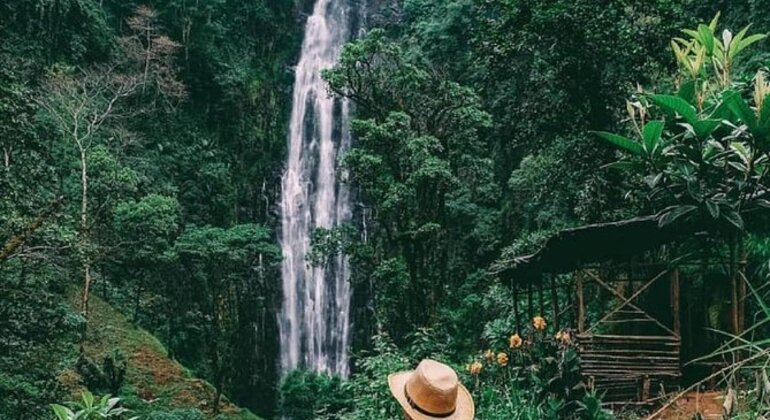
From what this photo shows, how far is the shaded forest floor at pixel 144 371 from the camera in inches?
557

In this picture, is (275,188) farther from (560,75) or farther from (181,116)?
(560,75)

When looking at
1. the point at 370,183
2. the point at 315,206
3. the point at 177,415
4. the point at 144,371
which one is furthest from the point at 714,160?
the point at 315,206

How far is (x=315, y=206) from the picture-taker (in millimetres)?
20500

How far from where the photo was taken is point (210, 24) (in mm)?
21578

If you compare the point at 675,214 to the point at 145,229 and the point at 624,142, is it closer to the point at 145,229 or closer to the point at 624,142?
the point at 624,142

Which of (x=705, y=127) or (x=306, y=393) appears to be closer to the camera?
(x=705, y=127)

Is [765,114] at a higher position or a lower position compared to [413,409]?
higher

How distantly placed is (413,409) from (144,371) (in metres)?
14.1

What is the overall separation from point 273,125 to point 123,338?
8.52 m

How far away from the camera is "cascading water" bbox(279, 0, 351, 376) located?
1925 cm

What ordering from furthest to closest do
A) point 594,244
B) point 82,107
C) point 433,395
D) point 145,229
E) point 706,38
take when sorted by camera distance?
point 145,229
point 82,107
point 594,244
point 706,38
point 433,395

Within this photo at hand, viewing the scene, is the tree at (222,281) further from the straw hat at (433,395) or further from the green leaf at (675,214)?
the straw hat at (433,395)

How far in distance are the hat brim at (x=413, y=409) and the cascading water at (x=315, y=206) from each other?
637 inches

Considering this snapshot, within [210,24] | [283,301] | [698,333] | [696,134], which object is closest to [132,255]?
[283,301]
